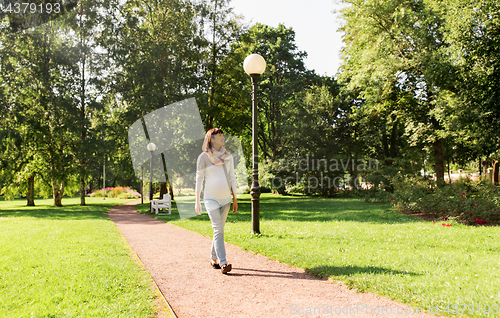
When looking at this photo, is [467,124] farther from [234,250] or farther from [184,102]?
[184,102]

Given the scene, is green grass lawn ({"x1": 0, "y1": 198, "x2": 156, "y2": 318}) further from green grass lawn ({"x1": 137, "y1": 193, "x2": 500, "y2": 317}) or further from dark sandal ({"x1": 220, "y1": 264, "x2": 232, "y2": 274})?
green grass lawn ({"x1": 137, "y1": 193, "x2": 500, "y2": 317})

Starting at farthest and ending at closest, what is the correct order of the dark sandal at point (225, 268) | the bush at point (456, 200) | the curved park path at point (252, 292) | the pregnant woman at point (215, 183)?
the bush at point (456, 200), the pregnant woman at point (215, 183), the dark sandal at point (225, 268), the curved park path at point (252, 292)

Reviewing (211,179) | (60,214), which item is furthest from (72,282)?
(60,214)

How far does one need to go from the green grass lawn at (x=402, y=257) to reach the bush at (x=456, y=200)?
1098mm

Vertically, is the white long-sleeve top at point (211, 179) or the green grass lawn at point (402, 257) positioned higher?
the white long-sleeve top at point (211, 179)

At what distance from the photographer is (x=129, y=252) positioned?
21.4 ft

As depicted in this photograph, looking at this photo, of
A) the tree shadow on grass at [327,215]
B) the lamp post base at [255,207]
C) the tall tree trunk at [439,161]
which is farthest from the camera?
the tall tree trunk at [439,161]

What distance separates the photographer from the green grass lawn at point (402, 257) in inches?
142

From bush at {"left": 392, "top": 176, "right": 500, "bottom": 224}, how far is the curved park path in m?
7.36

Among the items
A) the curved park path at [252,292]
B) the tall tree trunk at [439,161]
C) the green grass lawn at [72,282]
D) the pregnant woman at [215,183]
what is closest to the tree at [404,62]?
the tall tree trunk at [439,161]

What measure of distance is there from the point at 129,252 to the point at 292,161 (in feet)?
70.7

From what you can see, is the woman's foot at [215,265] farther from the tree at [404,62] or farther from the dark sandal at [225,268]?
the tree at [404,62]

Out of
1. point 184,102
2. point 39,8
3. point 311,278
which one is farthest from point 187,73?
point 311,278

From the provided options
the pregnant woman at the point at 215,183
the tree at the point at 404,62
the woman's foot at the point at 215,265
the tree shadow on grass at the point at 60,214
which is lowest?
the tree shadow on grass at the point at 60,214
